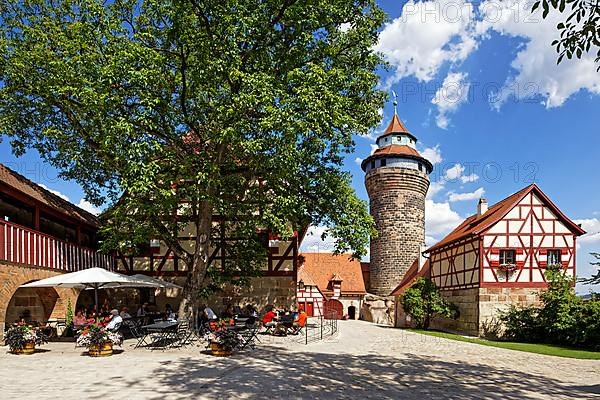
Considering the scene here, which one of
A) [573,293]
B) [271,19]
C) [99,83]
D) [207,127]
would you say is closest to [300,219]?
[207,127]

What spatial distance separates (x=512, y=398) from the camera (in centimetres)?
776

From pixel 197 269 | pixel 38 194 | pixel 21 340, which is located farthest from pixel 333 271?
pixel 21 340

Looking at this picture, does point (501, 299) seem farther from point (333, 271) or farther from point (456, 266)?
point (333, 271)

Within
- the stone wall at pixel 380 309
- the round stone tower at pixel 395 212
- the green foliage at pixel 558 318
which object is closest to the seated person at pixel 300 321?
the green foliage at pixel 558 318

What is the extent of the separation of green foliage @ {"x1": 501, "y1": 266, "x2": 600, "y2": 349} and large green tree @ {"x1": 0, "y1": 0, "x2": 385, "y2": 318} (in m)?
8.78

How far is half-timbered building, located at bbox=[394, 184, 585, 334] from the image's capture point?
2155 cm

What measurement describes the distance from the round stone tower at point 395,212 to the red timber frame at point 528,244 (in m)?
14.5

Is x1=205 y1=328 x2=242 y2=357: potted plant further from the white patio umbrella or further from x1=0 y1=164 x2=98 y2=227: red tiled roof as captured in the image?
x1=0 y1=164 x2=98 y2=227: red tiled roof

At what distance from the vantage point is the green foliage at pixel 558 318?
17.3 meters

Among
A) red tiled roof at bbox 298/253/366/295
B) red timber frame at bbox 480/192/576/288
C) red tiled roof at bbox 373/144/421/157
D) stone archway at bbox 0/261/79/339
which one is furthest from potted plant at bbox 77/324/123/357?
red tiled roof at bbox 298/253/366/295

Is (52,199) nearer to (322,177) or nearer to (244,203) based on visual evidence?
(244,203)

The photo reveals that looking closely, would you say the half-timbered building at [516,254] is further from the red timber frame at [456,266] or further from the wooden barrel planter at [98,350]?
the wooden barrel planter at [98,350]

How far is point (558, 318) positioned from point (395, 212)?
19.1 metres

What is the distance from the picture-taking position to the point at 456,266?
81.5 ft
